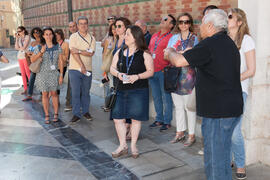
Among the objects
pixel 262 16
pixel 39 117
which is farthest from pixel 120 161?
pixel 39 117

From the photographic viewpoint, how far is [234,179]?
3.85 meters

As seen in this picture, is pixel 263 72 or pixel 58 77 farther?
pixel 58 77

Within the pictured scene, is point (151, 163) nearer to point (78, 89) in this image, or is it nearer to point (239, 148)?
point (239, 148)

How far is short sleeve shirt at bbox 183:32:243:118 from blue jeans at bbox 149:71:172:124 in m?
2.51

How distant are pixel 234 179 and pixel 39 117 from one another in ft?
14.2

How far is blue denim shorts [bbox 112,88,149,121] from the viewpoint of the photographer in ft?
14.4

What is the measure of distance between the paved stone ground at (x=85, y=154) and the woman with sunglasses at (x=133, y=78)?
35cm

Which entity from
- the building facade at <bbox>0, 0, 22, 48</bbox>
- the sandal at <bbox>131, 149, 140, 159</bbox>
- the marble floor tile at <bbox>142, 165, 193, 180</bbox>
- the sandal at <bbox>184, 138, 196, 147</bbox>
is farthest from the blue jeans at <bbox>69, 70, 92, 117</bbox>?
the building facade at <bbox>0, 0, 22, 48</bbox>

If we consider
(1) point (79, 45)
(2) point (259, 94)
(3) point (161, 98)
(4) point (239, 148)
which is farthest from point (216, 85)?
(1) point (79, 45)

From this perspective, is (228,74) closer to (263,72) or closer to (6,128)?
(263,72)

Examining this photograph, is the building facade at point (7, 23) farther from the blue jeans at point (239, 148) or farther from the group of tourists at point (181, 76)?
the blue jeans at point (239, 148)

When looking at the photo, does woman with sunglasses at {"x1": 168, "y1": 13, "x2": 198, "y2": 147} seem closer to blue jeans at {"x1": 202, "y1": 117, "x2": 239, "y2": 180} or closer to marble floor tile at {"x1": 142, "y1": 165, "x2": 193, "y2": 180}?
marble floor tile at {"x1": 142, "y1": 165, "x2": 193, "y2": 180}

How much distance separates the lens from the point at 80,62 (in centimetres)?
601

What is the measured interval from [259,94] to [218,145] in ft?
4.47
